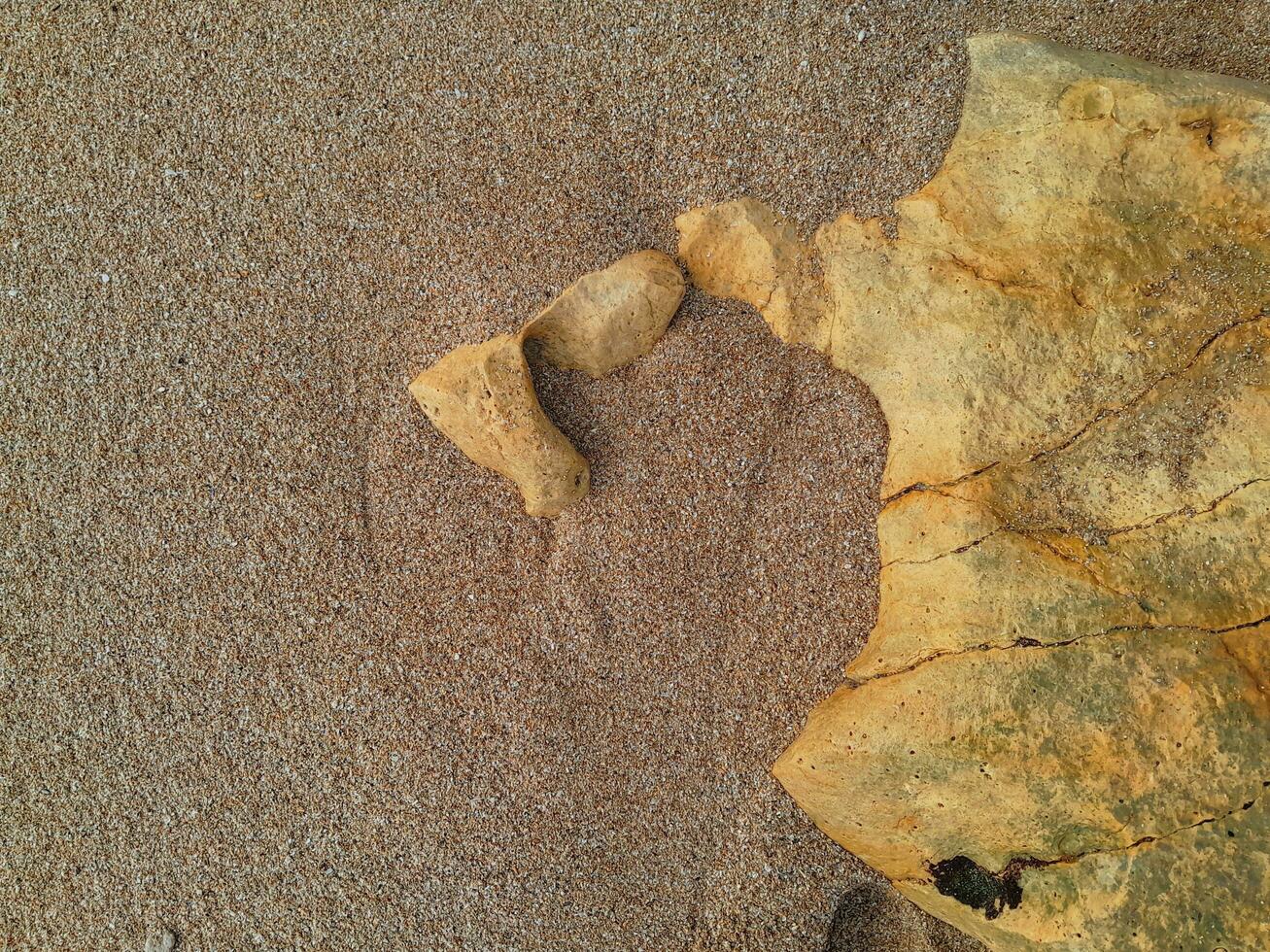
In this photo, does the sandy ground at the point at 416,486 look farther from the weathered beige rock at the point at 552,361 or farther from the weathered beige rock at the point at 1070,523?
the weathered beige rock at the point at 1070,523

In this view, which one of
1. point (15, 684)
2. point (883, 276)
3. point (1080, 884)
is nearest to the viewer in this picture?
point (1080, 884)

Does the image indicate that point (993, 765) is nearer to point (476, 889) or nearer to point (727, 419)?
point (727, 419)

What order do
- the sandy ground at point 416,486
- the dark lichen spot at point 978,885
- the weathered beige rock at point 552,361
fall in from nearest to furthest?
the dark lichen spot at point 978,885 → the weathered beige rock at point 552,361 → the sandy ground at point 416,486

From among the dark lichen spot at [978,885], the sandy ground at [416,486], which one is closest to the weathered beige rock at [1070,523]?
the dark lichen spot at [978,885]

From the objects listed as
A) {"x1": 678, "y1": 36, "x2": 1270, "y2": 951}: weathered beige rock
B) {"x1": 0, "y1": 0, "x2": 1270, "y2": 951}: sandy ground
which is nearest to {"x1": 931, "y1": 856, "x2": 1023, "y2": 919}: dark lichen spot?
{"x1": 678, "y1": 36, "x2": 1270, "y2": 951}: weathered beige rock

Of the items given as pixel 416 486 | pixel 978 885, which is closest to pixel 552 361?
pixel 416 486

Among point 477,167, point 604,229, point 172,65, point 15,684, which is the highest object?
point 172,65

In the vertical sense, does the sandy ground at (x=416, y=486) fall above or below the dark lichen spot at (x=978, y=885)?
above

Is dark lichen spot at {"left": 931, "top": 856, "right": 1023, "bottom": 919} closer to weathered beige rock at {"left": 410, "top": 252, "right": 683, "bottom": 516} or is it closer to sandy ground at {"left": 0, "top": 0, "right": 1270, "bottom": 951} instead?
sandy ground at {"left": 0, "top": 0, "right": 1270, "bottom": 951}

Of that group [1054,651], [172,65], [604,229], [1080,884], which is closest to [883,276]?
[604,229]
